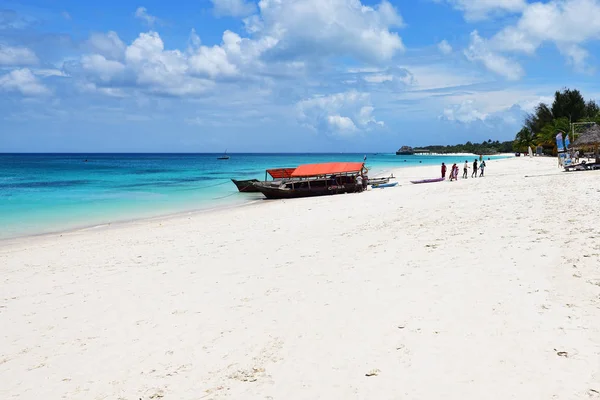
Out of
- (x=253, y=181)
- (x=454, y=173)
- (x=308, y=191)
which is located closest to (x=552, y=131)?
(x=454, y=173)

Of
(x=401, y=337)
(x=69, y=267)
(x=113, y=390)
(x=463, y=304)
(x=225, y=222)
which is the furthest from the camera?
(x=225, y=222)

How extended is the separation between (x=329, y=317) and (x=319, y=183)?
21845mm

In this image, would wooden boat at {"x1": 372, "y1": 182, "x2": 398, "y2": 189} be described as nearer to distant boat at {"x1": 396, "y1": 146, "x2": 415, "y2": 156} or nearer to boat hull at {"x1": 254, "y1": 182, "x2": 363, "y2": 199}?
boat hull at {"x1": 254, "y1": 182, "x2": 363, "y2": 199}

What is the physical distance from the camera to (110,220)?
20.5 m

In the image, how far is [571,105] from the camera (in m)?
69.3

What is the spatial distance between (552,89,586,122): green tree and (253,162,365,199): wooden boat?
56.5 meters

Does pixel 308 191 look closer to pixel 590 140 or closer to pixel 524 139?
pixel 590 140

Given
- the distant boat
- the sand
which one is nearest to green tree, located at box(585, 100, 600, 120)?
the sand

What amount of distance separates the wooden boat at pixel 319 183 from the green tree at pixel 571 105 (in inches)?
2226

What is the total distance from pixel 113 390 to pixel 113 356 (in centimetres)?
85

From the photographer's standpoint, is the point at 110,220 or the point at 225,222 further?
the point at 110,220

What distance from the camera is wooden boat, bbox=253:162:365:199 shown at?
2683 cm

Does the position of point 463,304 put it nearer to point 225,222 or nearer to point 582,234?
point 582,234

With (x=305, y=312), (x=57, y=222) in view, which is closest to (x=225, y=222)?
(x=57, y=222)
